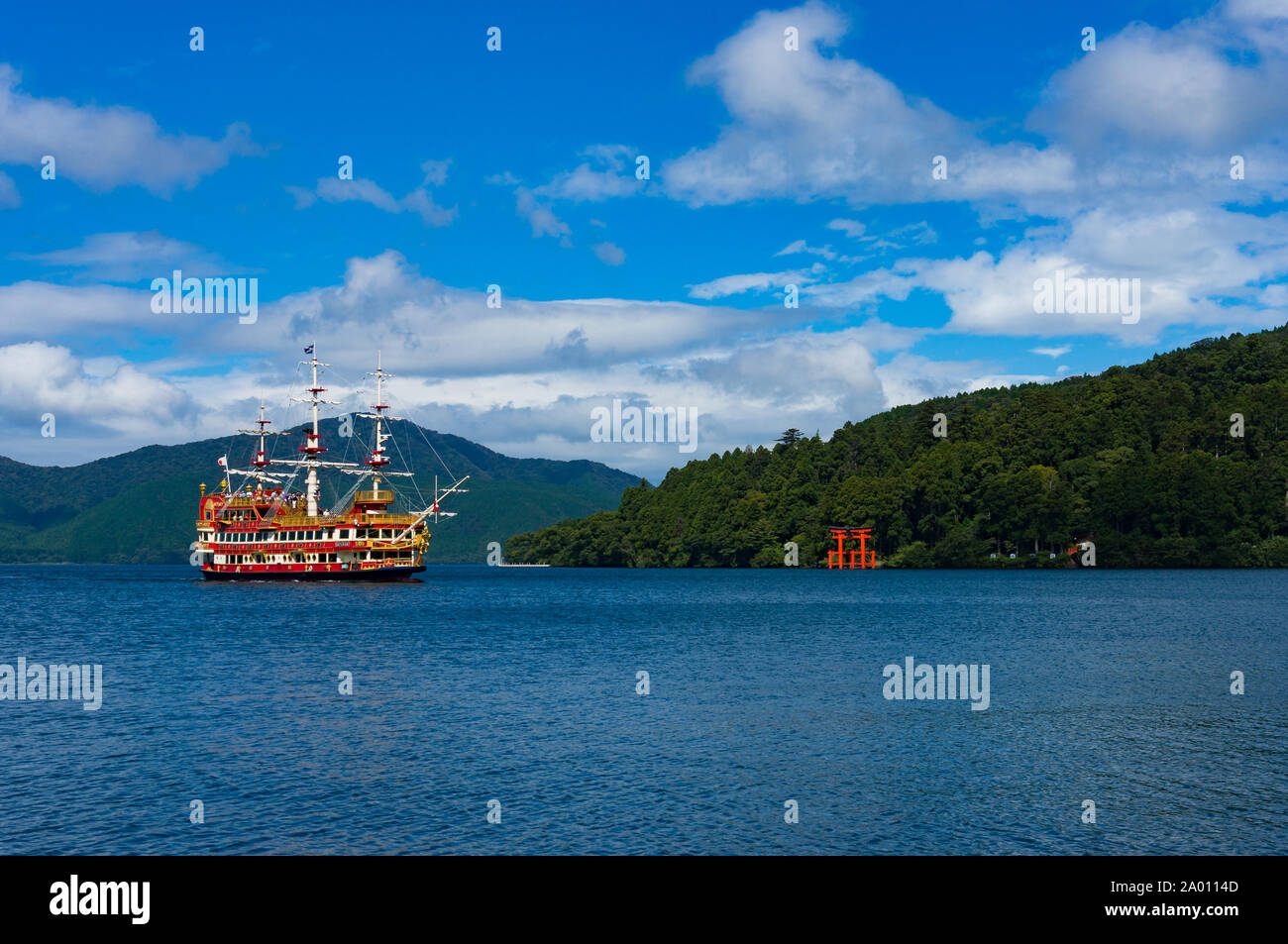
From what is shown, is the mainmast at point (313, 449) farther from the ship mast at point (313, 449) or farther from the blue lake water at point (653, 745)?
the blue lake water at point (653, 745)

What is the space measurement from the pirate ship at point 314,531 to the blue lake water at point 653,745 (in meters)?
75.6

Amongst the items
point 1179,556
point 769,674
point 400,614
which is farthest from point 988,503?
point 769,674

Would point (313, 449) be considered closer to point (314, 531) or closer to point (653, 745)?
point (314, 531)

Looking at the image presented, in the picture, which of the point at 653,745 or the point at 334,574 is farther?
the point at 334,574

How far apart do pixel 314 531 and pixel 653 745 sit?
5260 inches

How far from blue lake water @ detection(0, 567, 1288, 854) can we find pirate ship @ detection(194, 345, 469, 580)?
75.6m

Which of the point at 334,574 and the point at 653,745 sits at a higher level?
the point at 653,745

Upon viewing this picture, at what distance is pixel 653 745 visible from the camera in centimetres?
3469

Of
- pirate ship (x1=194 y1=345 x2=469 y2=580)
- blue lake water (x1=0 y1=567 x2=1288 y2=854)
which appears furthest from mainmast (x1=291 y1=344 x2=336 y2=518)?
blue lake water (x1=0 y1=567 x2=1288 y2=854)

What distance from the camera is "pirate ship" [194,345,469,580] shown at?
155 m

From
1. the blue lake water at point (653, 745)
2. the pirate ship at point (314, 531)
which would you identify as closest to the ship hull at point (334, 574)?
the pirate ship at point (314, 531)

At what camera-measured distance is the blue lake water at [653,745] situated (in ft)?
81.2

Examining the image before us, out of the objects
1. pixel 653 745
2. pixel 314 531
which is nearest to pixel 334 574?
pixel 314 531
